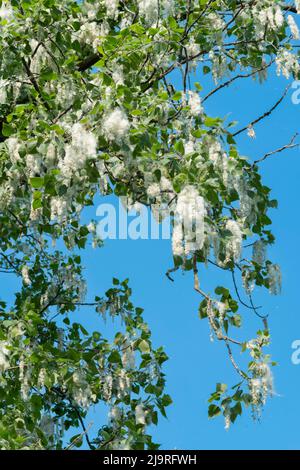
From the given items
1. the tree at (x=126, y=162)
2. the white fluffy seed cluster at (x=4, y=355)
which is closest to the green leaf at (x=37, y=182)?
the tree at (x=126, y=162)

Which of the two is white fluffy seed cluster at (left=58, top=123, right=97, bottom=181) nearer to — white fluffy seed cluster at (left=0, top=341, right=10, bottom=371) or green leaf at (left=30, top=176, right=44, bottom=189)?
green leaf at (left=30, top=176, right=44, bottom=189)

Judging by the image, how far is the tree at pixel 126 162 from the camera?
708 centimetres

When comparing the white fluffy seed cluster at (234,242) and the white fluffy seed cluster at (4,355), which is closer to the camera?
the white fluffy seed cluster at (234,242)

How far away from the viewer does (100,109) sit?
7.00 metres

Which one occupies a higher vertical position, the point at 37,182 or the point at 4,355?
the point at 37,182

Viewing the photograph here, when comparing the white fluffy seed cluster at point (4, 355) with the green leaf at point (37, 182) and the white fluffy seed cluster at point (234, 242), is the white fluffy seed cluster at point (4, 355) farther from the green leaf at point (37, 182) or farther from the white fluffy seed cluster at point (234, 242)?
the white fluffy seed cluster at point (234, 242)

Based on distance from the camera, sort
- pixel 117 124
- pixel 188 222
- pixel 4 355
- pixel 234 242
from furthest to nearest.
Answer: pixel 4 355, pixel 234 242, pixel 117 124, pixel 188 222

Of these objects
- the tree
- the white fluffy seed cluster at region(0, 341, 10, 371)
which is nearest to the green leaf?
the tree

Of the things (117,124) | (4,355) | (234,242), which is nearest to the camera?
(117,124)

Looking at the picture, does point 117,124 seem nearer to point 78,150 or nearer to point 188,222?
point 78,150

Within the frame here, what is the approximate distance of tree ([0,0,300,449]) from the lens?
708 centimetres

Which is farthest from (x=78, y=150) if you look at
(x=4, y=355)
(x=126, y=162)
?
(x=4, y=355)

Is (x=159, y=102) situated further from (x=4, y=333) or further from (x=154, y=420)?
(x=154, y=420)

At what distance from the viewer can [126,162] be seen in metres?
7.11
